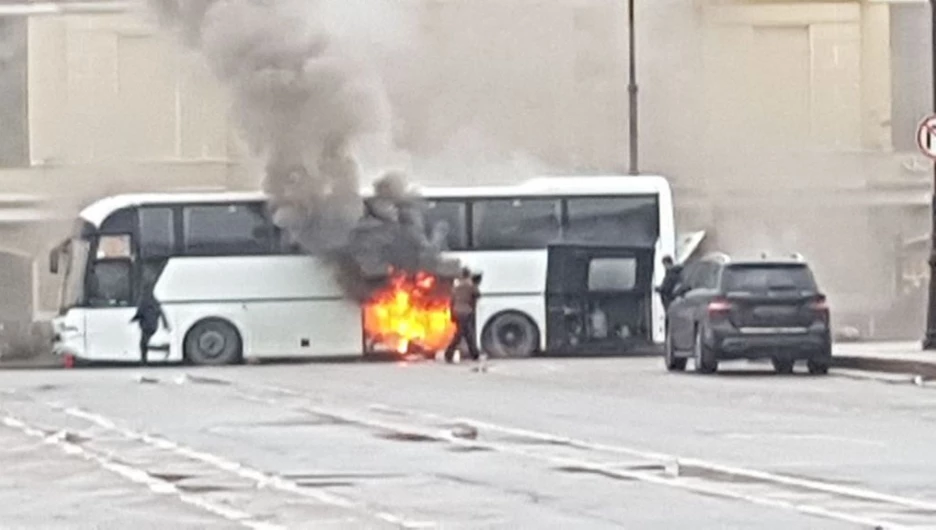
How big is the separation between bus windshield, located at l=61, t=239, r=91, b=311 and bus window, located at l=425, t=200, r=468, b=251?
628 cm

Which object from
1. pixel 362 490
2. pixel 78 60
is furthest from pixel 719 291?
pixel 78 60

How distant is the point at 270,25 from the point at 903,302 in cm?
Result: 1845

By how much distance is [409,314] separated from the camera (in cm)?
4644

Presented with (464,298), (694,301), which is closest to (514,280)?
(464,298)

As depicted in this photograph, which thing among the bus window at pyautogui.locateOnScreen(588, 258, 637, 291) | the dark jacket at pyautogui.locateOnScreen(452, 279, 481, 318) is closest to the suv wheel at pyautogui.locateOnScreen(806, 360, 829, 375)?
the dark jacket at pyautogui.locateOnScreen(452, 279, 481, 318)

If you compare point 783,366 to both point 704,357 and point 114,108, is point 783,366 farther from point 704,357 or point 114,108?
point 114,108

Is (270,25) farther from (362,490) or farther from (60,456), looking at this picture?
(362,490)

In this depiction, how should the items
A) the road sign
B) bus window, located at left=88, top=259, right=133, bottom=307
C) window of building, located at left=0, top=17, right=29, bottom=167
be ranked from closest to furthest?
the road sign
bus window, located at left=88, top=259, right=133, bottom=307
window of building, located at left=0, top=17, right=29, bottom=167

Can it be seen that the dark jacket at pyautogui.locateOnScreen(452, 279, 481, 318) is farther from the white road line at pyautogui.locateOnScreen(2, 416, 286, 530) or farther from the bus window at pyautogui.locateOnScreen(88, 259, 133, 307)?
the white road line at pyautogui.locateOnScreen(2, 416, 286, 530)

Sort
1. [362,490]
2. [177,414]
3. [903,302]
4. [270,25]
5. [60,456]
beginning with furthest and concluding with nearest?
[903,302], [270,25], [177,414], [60,456], [362,490]

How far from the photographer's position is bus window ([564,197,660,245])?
154 feet

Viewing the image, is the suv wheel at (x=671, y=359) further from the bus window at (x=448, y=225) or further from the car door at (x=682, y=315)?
the bus window at (x=448, y=225)

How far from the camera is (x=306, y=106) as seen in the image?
46688 millimetres

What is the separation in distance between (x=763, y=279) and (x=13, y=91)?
30.4m
